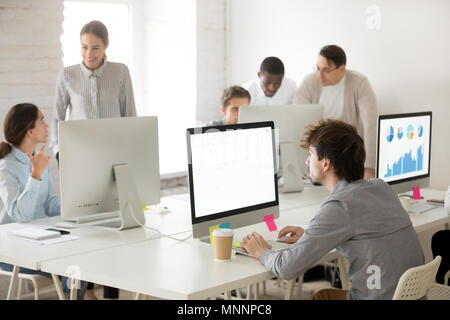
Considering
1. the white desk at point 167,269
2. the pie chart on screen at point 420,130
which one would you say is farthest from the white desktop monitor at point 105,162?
the pie chart on screen at point 420,130

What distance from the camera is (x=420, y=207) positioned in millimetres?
3129

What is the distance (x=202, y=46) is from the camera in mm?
5211

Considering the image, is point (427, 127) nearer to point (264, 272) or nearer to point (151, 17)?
point (264, 272)

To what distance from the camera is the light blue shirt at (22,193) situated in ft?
9.27

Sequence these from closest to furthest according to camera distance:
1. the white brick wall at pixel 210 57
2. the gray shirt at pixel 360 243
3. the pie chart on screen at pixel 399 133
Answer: the gray shirt at pixel 360 243 < the pie chart on screen at pixel 399 133 < the white brick wall at pixel 210 57

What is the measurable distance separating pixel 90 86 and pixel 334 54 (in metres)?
1.54

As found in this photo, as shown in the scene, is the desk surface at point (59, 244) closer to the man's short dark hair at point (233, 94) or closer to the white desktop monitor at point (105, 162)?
the white desktop monitor at point (105, 162)

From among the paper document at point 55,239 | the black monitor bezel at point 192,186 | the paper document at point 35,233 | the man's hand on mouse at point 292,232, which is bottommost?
the paper document at point 55,239

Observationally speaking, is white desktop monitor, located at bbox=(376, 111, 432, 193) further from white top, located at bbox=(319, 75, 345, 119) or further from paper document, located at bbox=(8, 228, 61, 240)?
paper document, located at bbox=(8, 228, 61, 240)

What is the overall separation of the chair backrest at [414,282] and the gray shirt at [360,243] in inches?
3.4

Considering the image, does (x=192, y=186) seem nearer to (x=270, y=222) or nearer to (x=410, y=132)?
(x=270, y=222)

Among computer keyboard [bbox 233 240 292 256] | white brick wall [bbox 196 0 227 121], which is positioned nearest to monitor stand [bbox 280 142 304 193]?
computer keyboard [bbox 233 240 292 256]

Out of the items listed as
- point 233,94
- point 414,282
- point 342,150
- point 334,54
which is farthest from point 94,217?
point 334,54

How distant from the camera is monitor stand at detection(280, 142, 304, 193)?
345 centimetres
